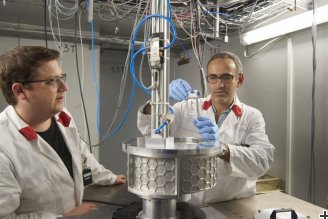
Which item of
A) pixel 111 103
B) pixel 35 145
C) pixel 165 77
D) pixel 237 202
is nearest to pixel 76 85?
pixel 111 103

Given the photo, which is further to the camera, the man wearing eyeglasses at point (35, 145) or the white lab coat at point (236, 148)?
the white lab coat at point (236, 148)

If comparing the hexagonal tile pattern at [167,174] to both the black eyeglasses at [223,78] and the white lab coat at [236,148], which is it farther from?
the black eyeglasses at [223,78]

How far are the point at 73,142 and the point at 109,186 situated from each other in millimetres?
352

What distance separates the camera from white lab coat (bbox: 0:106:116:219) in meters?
1.04

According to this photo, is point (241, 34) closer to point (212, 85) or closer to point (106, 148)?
point (212, 85)

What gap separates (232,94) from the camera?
1.78 m

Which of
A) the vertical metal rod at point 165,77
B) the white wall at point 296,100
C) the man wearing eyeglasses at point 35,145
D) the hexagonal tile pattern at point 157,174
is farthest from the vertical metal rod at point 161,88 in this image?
the white wall at point 296,100

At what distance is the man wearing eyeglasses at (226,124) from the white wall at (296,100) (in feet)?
3.42

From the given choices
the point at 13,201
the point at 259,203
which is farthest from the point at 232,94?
the point at 13,201

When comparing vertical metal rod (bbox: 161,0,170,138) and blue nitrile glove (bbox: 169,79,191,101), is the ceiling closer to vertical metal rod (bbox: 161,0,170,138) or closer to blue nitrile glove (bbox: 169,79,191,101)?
blue nitrile glove (bbox: 169,79,191,101)

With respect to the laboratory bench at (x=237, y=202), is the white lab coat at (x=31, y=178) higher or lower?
higher

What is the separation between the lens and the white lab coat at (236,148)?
4.44ft

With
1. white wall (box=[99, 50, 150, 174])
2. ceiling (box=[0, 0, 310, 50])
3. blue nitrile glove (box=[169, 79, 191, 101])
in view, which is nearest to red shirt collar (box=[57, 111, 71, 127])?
blue nitrile glove (box=[169, 79, 191, 101])

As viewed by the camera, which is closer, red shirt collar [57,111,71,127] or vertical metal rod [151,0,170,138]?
vertical metal rod [151,0,170,138]
